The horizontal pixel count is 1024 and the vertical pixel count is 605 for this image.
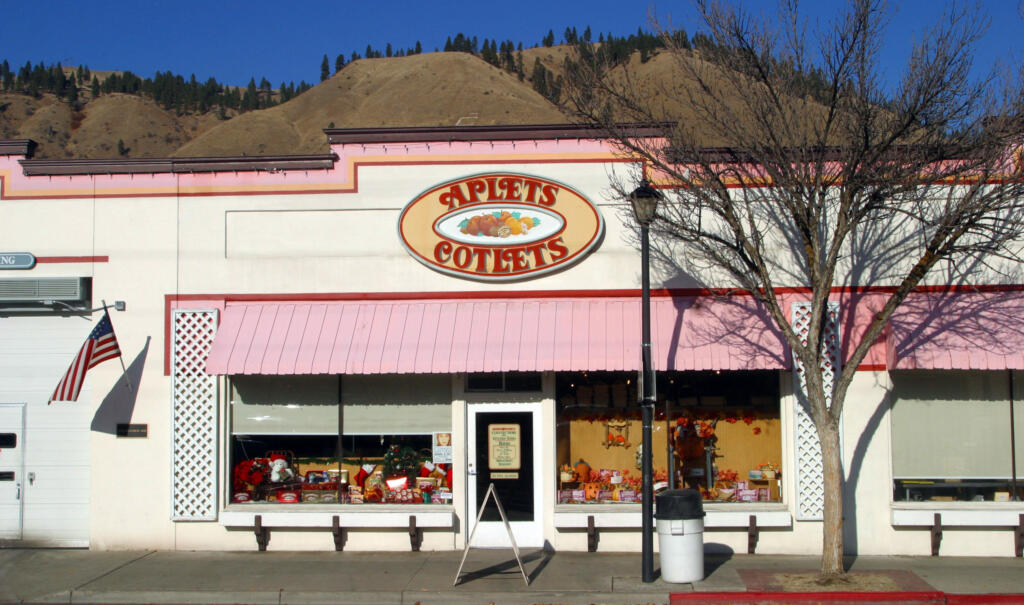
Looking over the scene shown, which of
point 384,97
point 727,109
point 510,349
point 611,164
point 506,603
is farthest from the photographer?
point 384,97

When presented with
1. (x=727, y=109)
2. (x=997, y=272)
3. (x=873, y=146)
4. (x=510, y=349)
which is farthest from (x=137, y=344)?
(x=997, y=272)

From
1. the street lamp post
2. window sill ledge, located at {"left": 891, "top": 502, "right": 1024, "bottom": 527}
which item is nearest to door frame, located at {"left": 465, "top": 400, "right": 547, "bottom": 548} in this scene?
the street lamp post

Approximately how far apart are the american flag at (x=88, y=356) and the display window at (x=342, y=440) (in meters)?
1.77

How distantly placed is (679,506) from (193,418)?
22.9 feet

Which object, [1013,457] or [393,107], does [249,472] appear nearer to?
[1013,457]

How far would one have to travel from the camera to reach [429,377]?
42.9 feet

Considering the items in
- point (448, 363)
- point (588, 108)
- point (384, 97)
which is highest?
point (384, 97)

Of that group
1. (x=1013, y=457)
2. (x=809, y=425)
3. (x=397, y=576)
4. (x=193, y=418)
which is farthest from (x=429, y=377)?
(x=1013, y=457)

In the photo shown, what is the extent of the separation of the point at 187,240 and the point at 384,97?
422 ft

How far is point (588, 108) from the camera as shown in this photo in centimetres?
1230

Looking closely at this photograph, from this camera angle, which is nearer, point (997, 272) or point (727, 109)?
point (727, 109)

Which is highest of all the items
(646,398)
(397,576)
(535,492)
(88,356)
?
(88,356)

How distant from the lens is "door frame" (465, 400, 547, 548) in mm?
12750

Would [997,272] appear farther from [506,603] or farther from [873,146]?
[506,603]
